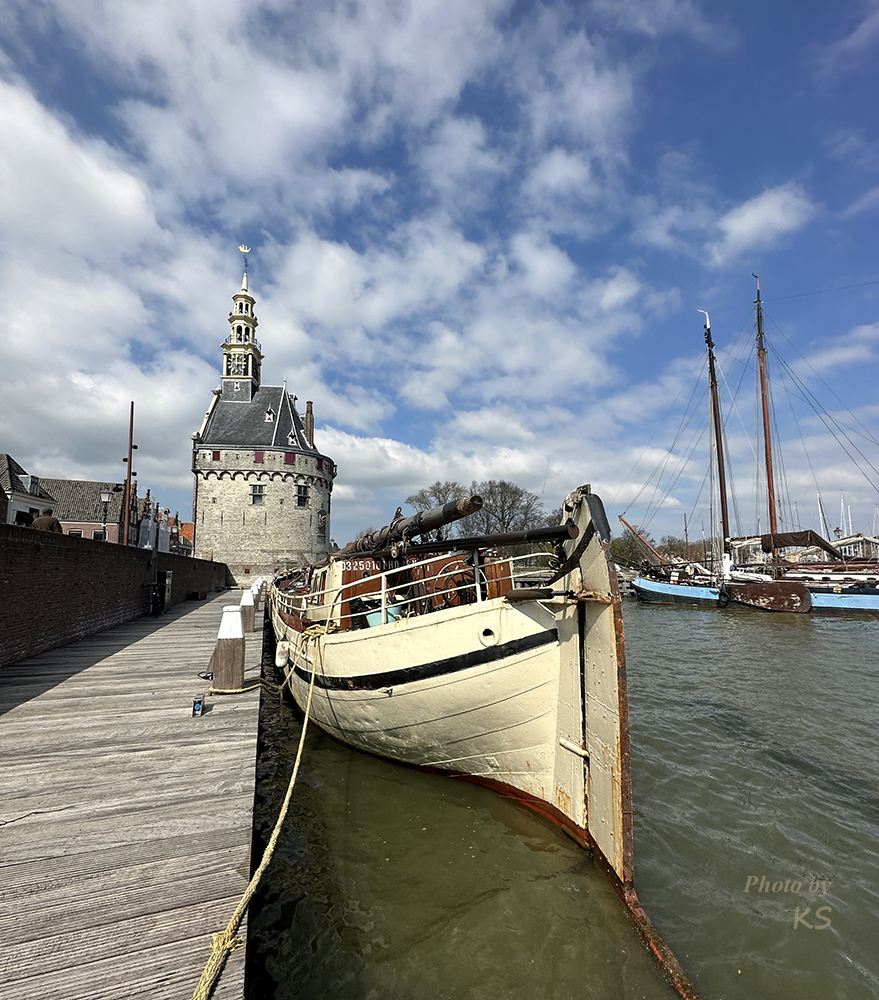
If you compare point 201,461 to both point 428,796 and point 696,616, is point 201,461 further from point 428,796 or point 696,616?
point 428,796

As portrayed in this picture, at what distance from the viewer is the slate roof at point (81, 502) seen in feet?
140

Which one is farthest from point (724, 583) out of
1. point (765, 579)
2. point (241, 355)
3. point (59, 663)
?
point (241, 355)

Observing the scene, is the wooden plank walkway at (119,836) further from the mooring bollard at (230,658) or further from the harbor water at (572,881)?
the harbor water at (572,881)

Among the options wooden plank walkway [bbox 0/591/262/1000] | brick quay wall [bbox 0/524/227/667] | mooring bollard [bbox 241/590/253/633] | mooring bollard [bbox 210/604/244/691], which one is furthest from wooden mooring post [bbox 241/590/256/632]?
mooring bollard [bbox 210/604/244/691]

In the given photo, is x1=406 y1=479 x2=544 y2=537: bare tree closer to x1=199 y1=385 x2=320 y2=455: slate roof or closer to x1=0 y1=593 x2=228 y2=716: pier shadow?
x1=199 y1=385 x2=320 y2=455: slate roof

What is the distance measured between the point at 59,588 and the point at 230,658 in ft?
16.2

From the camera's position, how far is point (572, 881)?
13.9ft

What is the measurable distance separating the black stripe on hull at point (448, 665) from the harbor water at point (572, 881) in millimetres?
1347

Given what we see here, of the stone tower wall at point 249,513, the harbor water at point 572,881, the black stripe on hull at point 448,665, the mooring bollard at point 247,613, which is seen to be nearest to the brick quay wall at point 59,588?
the mooring bollard at point 247,613

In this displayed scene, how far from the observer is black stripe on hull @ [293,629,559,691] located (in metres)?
4.91

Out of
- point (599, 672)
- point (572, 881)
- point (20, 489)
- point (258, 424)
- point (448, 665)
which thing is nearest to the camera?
point (572, 881)

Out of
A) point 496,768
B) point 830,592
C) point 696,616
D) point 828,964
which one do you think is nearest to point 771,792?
point 828,964

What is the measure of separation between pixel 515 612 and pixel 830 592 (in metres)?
28.9

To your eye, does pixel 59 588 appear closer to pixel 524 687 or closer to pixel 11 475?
pixel 524 687
